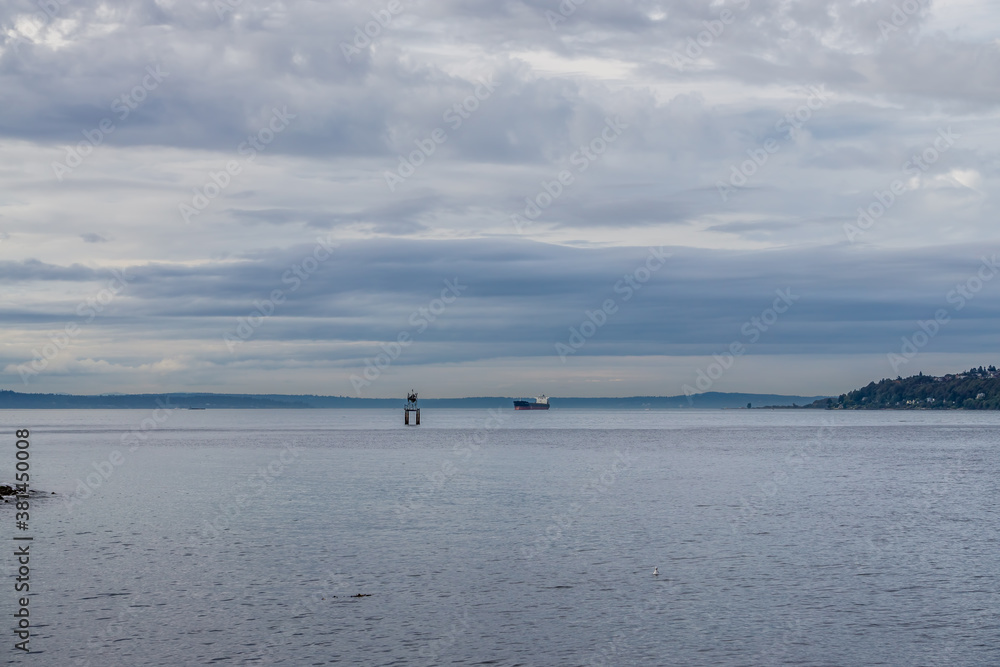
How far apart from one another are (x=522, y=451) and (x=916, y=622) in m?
97.0

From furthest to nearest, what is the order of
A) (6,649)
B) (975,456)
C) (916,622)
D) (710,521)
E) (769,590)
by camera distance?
(975,456) < (710,521) < (769,590) < (916,622) < (6,649)

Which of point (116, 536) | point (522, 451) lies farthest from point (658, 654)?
point (522, 451)

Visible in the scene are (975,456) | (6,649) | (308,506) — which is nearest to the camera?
(6,649)

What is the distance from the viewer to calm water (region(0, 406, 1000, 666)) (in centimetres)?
2761

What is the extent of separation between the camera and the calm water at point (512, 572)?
27609 millimetres

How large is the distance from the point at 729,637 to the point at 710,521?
24.5 metres

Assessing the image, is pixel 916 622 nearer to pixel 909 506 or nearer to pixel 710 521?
pixel 710 521

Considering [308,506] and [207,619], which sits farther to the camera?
[308,506]

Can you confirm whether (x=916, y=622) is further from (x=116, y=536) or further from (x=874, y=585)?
(x=116, y=536)

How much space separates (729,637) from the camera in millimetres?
28609

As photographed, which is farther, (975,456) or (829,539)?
(975,456)

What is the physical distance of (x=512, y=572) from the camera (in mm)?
37750

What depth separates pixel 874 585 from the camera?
3506cm

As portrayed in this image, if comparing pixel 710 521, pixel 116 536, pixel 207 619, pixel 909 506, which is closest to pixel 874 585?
pixel 710 521
